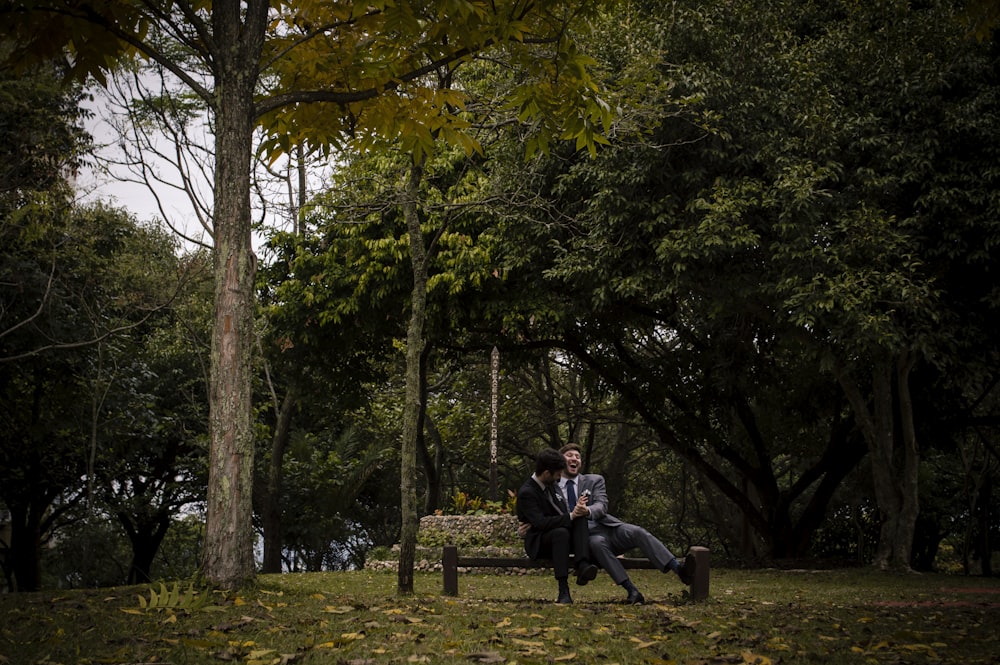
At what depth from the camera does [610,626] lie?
272 inches

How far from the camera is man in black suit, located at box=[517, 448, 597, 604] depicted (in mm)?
9039

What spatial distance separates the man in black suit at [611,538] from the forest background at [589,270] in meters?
1.85

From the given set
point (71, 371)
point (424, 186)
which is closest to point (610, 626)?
point (424, 186)

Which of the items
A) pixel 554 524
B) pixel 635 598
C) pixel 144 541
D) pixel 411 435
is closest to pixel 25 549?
pixel 144 541

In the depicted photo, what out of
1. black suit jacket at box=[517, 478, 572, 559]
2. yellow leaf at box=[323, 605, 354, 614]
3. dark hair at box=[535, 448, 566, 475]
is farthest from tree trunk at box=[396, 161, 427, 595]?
yellow leaf at box=[323, 605, 354, 614]

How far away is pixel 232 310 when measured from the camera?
25.1ft

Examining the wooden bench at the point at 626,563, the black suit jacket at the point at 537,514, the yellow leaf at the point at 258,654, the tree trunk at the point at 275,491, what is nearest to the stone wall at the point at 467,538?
the tree trunk at the point at 275,491

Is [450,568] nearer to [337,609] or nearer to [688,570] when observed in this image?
[688,570]

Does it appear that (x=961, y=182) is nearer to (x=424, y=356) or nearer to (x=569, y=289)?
(x=569, y=289)

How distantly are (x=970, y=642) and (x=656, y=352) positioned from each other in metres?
17.7

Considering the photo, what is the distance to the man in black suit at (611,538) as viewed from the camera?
355 inches

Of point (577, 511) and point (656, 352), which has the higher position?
point (656, 352)

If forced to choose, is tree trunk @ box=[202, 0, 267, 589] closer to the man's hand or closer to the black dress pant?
the black dress pant

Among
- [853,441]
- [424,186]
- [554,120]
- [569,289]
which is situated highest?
[424,186]
